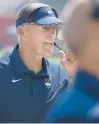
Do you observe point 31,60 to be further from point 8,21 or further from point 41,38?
point 8,21

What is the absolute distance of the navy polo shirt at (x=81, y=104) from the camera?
998mm

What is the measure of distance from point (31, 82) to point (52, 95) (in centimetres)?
15

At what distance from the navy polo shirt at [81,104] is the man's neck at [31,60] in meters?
1.36

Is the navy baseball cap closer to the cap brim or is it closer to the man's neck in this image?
the cap brim

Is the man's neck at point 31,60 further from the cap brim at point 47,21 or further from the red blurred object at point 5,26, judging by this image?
the red blurred object at point 5,26

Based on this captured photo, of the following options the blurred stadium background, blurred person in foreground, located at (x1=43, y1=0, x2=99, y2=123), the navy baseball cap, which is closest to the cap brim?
the navy baseball cap

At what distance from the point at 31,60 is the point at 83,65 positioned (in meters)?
1.38

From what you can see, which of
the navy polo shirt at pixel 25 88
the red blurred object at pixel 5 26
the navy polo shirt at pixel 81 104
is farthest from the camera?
the red blurred object at pixel 5 26

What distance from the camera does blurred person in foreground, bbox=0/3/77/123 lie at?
88.4 inches

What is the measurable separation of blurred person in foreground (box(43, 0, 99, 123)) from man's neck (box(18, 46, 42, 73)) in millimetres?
1356

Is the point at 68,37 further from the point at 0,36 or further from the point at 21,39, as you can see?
the point at 0,36

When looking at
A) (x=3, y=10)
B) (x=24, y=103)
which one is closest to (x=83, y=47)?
(x=24, y=103)

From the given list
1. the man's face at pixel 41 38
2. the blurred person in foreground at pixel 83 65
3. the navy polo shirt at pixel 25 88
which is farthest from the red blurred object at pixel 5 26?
the blurred person in foreground at pixel 83 65

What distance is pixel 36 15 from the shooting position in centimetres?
247
